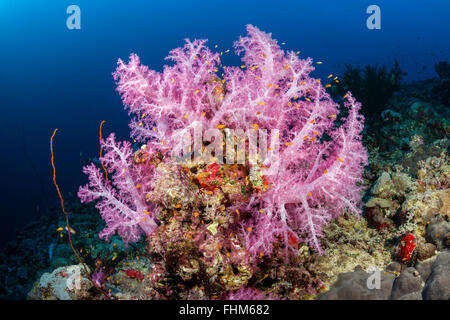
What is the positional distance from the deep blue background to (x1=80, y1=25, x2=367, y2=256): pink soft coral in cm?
1222

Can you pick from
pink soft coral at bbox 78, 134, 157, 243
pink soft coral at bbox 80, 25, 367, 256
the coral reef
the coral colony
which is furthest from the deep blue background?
pink soft coral at bbox 78, 134, 157, 243

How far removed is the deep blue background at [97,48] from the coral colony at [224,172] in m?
12.4

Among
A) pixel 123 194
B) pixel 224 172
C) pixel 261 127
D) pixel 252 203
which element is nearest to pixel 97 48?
pixel 123 194

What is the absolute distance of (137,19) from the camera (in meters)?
59.8

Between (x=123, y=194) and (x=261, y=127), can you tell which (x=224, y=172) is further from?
(x=123, y=194)

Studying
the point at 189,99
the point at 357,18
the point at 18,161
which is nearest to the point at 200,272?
the point at 189,99

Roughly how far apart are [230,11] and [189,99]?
76735 mm

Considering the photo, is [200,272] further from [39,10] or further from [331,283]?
[39,10]

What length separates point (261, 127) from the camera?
3.96 metres

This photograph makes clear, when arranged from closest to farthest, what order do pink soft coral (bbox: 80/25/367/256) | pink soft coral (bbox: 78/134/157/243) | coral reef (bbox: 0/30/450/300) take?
coral reef (bbox: 0/30/450/300) → pink soft coral (bbox: 80/25/367/256) → pink soft coral (bbox: 78/134/157/243)

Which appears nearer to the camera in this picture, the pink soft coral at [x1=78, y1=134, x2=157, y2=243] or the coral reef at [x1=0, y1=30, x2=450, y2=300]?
the coral reef at [x1=0, y1=30, x2=450, y2=300]

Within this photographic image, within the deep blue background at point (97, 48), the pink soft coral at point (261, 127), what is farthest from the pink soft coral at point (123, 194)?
the deep blue background at point (97, 48)

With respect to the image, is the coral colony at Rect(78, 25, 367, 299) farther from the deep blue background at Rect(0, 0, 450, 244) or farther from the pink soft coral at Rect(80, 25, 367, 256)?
the deep blue background at Rect(0, 0, 450, 244)

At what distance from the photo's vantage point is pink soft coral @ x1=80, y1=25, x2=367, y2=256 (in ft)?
11.3
